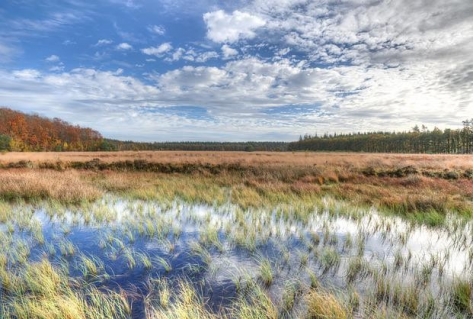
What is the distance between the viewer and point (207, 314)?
351 cm

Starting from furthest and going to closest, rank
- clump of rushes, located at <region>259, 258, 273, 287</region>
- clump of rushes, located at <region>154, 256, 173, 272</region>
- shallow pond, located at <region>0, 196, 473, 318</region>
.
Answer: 1. clump of rushes, located at <region>154, 256, 173, 272</region>
2. clump of rushes, located at <region>259, 258, 273, 287</region>
3. shallow pond, located at <region>0, 196, 473, 318</region>

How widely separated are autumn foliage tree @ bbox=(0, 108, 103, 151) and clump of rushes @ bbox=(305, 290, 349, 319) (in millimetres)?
65602

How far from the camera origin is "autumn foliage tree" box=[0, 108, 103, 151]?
66.1m

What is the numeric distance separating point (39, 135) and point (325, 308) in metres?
92.8

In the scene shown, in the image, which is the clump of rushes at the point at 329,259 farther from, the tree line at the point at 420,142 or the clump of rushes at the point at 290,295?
the tree line at the point at 420,142

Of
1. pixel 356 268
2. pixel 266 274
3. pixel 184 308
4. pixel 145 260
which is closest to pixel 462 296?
pixel 356 268

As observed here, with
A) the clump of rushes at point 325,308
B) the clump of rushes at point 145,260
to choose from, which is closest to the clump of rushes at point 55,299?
the clump of rushes at point 145,260

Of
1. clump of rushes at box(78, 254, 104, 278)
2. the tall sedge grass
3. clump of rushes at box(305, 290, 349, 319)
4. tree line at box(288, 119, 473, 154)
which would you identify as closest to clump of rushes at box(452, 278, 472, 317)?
clump of rushes at box(305, 290, 349, 319)

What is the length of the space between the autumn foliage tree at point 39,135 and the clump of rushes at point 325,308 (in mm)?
65602

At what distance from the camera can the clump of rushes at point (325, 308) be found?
11.1ft

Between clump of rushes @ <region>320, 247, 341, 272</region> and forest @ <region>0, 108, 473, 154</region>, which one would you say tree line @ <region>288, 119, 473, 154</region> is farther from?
clump of rushes @ <region>320, 247, 341, 272</region>

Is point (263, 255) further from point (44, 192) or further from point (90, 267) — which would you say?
point (44, 192)

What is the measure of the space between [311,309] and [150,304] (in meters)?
2.13

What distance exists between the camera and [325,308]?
11.3ft
